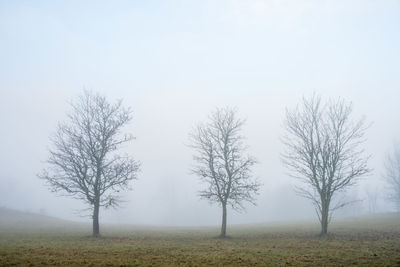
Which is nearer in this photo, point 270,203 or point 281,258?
point 281,258

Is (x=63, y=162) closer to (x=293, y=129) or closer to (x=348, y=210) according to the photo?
(x=293, y=129)

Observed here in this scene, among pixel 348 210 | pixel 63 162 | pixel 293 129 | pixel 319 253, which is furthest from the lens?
pixel 348 210

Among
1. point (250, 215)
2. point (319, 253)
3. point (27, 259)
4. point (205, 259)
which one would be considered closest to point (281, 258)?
point (319, 253)

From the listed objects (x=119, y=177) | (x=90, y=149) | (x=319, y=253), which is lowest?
(x=319, y=253)

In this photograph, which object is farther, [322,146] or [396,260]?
[322,146]

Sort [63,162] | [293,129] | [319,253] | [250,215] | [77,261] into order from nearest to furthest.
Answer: [77,261], [319,253], [63,162], [293,129], [250,215]

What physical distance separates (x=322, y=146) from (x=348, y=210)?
259 feet

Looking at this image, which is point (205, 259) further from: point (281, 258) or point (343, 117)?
point (343, 117)

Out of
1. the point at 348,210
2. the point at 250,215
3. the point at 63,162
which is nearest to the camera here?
the point at 63,162

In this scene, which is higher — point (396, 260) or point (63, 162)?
point (63, 162)

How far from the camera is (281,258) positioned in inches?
469

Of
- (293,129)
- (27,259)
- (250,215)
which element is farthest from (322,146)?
(250,215)

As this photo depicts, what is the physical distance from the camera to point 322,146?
901 inches

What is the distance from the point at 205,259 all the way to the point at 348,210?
9236cm
